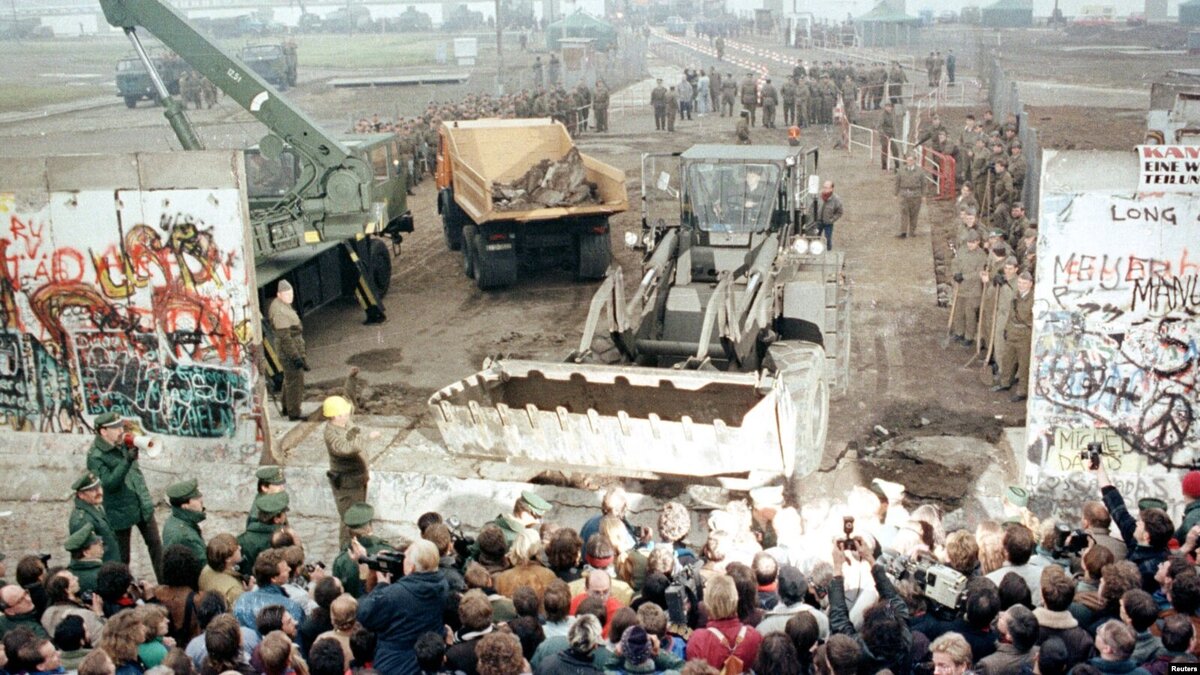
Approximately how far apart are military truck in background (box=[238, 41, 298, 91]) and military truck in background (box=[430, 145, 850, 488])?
36237 millimetres

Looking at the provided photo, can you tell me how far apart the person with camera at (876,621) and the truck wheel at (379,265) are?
1152 centimetres

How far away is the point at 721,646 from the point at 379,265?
12.5 metres

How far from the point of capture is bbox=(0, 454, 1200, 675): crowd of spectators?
525 centimetres

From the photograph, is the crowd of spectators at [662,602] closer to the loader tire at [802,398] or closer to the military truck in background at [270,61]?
the loader tire at [802,398]

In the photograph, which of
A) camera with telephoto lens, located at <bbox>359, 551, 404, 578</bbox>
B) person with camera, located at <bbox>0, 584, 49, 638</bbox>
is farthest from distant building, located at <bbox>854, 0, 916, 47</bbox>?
person with camera, located at <bbox>0, 584, 49, 638</bbox>

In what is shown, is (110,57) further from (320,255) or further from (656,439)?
(656,439)

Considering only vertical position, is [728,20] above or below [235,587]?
above

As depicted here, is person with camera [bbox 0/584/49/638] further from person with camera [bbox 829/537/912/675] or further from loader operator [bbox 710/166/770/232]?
loader operator [bbox 710/166/770/232]

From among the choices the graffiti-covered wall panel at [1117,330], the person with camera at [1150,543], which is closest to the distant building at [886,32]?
the graffiti-covered wall panel at [1117,330]

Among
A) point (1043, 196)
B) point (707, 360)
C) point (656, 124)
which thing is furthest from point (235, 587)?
point (656, 124)

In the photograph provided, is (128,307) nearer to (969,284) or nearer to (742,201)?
(742,201)

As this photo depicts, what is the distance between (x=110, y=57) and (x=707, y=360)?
5443 cm

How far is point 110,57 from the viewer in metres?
56.7

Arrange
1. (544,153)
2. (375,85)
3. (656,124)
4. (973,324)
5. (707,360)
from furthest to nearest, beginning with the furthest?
(375,85) < (656,124) < (544,153) < (973,324) < (707,360)
